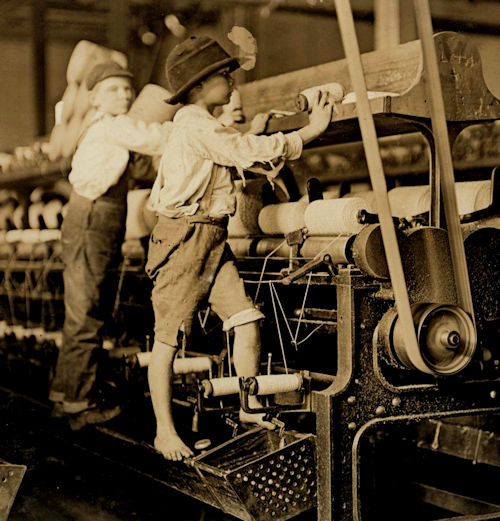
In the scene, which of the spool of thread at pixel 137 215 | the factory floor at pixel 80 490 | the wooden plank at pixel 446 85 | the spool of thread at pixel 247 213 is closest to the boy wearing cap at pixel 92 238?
the factory floor at pixel 80 490

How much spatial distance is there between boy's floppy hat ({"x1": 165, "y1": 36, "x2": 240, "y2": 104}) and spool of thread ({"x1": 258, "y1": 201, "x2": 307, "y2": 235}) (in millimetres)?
681

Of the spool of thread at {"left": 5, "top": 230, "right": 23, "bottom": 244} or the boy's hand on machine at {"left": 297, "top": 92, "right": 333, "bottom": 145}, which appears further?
the spool of thread at {"left": 5, "top": 230, "right": 23, "bottom": 244}

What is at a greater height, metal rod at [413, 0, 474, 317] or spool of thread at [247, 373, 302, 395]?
metal rod at [413, 0, 474, 317]

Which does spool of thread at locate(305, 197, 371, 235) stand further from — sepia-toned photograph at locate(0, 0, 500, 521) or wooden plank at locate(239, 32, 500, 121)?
wooden plank at locate(239, 32, 500, 121)

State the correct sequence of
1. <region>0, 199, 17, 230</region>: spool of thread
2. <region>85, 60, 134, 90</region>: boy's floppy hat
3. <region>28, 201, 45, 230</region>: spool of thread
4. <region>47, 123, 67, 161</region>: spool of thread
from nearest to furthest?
<region>85, 60, 134, 90</region>: boy's floppy hat < <region>47, 123, 67, 161</region>: spool of thread < <region>28, 201, 45, 230</region>: spool of thread < <region>0, 199, 17, 230</region>: spool of thread

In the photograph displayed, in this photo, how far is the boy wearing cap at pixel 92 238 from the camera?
160 inches

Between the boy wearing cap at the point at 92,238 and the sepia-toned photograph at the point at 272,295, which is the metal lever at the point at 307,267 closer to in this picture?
the sepia-toned photograph at the point at 272,295

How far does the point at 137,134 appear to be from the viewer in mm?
3867

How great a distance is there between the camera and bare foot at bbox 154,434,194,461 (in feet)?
10.4

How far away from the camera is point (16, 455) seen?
156 inches

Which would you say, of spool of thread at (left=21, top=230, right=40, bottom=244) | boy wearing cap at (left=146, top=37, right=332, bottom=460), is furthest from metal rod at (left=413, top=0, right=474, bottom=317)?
spool of thread at (left=21, top=230, right=40, bottom=244)

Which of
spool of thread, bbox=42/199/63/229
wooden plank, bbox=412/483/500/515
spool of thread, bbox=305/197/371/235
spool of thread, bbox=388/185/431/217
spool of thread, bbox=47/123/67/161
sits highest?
spool of thread, bbox=47/123/67/161

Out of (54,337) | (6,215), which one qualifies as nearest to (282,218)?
(54,337)

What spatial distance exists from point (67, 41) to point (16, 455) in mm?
4321
